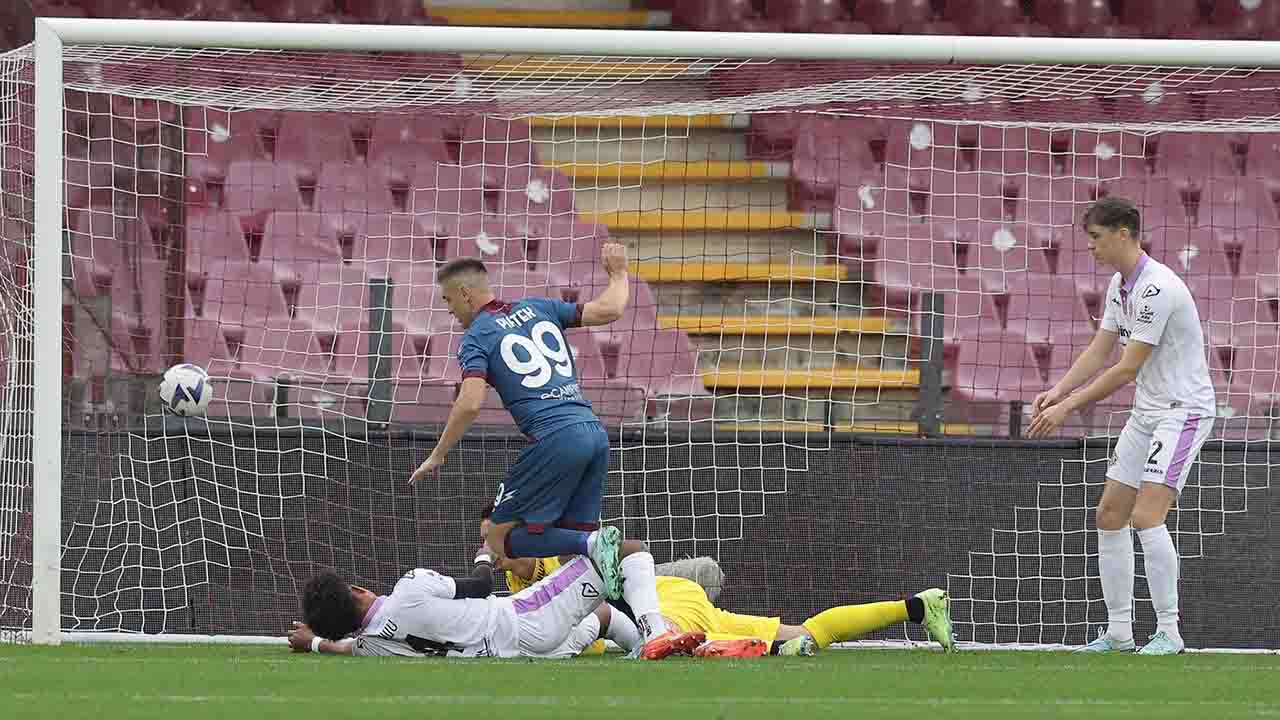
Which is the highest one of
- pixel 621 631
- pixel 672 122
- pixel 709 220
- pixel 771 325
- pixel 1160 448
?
pixel 672 122

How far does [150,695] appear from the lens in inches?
192

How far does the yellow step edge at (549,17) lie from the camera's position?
12055 millimetres

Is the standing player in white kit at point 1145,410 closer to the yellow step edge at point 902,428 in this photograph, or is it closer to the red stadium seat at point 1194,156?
the yellow step edge at point 902,428

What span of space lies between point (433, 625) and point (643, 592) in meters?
0.77

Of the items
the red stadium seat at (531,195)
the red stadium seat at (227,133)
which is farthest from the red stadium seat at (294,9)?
the red stadium seat at (531,195)

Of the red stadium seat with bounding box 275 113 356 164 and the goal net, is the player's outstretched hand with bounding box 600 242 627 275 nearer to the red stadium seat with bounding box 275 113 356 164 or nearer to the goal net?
the goal net

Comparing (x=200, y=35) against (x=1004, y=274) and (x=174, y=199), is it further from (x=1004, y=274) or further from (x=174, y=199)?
(x=1004, y=274)

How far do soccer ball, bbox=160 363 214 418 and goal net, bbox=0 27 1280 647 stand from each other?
0.28m

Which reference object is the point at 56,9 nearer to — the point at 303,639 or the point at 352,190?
the point at 352,190

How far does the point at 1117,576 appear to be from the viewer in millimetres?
7164

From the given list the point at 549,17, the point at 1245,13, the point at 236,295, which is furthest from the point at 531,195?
the point at 1245,13

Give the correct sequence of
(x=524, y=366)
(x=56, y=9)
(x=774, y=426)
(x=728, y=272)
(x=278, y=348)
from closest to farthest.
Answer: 1. (x=524, y=366)
2. (x=774, y=426)
3. (x=278, y=348)
4. (x=728, y=272)
5. (x=56, y=9)

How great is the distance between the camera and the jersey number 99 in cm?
659

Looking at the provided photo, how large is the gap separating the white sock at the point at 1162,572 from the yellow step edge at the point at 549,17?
6211 millimetres
